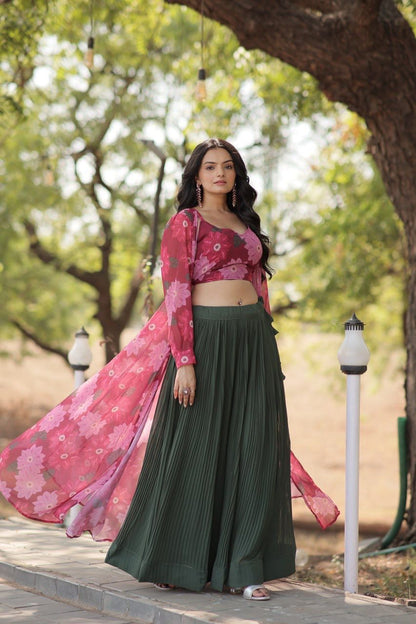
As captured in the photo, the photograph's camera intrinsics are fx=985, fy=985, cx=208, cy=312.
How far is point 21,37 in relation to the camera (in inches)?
319

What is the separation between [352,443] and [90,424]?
1255 millimetres

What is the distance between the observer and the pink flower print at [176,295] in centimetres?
441

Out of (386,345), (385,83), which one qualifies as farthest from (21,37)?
(386,345)

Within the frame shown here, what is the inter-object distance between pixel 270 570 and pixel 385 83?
11.7 ft

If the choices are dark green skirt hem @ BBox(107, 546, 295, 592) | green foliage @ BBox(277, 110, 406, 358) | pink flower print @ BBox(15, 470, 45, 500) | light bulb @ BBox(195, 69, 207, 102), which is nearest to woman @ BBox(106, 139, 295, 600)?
dark green skirt hem @ BBox(107, 546, 295, 592)

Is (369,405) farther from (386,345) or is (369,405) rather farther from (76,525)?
(76,525)

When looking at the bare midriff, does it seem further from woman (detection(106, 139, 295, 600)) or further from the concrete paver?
the concrete paver

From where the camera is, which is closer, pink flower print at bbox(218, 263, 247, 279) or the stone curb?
the stone curb

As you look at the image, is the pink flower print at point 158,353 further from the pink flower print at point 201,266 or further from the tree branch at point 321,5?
the tree branch at point 321,5

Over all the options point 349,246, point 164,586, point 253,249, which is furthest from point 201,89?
point 349,246

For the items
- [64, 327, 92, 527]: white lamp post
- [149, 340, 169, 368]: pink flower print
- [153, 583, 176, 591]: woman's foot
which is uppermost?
[64, 327, 92, 527]: white lamp post

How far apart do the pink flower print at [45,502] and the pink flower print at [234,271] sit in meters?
1.37

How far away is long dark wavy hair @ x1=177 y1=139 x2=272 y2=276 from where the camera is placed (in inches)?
180

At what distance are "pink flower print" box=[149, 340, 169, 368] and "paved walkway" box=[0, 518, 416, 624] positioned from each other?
102 cm
